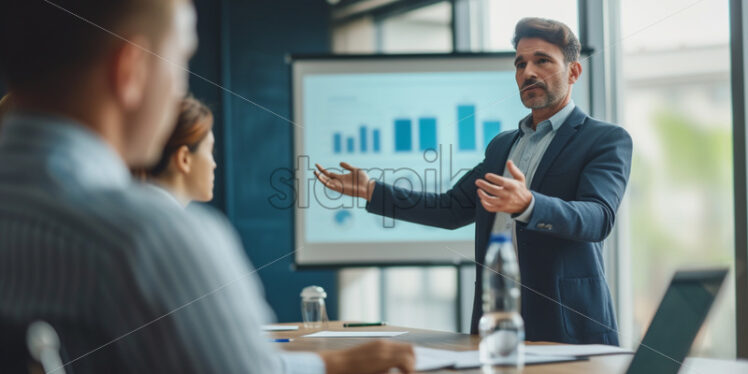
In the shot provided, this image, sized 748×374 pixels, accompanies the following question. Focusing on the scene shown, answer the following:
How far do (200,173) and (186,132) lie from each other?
0.14 meters

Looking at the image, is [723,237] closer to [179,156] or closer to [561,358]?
[561,358]

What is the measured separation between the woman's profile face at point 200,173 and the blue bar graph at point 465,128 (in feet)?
5.00

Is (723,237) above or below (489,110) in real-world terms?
below

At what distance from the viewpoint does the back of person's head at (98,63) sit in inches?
25.6

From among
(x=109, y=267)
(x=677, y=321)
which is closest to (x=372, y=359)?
(x=677, y=321)

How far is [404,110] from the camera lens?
11.7 feet

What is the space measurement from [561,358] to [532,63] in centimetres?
132

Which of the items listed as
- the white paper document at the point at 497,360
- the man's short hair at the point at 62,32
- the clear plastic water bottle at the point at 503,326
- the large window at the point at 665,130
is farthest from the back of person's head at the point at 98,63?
the large window at the point at 665,130

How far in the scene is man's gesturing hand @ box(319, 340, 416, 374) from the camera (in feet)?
3.70

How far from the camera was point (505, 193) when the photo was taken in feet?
6.02

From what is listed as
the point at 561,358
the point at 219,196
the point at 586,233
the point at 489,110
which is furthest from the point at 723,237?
the point at 219,196

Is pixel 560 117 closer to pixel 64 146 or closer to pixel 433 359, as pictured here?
pixel 433 359

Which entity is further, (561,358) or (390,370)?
(561,358)

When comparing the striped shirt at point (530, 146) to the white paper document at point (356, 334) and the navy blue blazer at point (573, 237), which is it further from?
the white paper document at point (356, 334)
